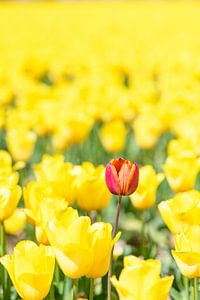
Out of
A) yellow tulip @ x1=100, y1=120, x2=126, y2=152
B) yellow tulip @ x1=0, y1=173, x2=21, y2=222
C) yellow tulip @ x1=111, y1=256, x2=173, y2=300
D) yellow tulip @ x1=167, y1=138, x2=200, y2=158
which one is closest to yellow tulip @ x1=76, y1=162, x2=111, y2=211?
yellow tulip @ x1=0, y1=173, x2=21, y2=222

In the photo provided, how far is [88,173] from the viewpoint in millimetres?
1974

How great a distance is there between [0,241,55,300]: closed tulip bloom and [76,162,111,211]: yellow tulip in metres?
0.44

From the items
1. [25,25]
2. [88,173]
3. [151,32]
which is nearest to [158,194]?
[88,173]

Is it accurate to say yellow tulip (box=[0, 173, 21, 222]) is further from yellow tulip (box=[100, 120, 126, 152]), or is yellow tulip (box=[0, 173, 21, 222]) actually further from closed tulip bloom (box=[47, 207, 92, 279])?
yellow tulip (box=[100, 120, 126, 152])

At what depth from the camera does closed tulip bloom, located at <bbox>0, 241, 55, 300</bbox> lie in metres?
1.41

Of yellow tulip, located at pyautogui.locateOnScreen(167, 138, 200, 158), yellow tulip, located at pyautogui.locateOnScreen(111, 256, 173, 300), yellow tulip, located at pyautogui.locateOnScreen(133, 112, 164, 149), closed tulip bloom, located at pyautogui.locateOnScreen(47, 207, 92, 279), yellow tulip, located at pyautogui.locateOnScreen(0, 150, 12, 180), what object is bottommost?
yellow tulip, located at pyautogui.locateOnScreen(111, 256, 173, 300)

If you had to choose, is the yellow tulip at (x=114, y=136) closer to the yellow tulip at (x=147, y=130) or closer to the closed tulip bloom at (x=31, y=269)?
the yellow tulip at (x=147, y=130)

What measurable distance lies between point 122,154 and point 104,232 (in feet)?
6.56

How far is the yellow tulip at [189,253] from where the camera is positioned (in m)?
1.44

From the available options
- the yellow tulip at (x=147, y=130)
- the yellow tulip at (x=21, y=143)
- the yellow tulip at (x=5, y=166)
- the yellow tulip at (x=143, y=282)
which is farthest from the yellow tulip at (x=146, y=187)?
the yellow tulip at (x=147, y=130)

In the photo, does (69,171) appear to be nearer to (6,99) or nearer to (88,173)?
(88,173)

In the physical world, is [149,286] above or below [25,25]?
below

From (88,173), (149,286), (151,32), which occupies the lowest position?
(149,286)

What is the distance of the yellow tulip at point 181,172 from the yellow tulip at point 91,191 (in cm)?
28
